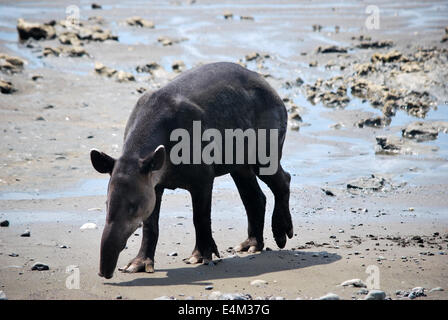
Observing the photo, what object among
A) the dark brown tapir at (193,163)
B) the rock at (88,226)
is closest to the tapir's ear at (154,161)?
the dark brown tapir at (193,163)

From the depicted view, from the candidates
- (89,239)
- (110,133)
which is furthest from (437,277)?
(110,133)

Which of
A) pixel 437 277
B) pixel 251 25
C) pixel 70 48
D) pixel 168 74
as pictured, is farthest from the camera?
pixel 251 25

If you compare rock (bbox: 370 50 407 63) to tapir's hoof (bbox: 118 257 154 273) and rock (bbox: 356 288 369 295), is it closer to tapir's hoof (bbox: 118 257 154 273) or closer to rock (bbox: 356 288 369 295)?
tapir's hoof (bbox: 118 257 154 273)

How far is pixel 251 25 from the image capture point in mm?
26781

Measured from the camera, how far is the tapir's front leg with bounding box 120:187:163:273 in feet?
26.5

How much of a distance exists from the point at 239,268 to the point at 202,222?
0.59 metres

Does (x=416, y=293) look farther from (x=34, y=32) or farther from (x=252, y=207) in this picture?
(x=34, y=32)

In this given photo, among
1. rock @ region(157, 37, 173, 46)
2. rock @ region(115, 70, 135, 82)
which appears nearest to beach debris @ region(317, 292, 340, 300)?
rock @ region(115, 70, 135, 82)

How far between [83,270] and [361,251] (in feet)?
9.46

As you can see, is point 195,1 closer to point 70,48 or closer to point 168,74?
point 70,48

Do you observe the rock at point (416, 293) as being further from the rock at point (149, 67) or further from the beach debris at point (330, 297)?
the rock at point (149, 67)

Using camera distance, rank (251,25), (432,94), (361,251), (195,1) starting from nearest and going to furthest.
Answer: (361,251) → (432,94) → (251,25) → (195,1)

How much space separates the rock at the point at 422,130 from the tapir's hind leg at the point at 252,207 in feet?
19.0

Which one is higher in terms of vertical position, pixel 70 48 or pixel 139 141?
pixel 139 141
